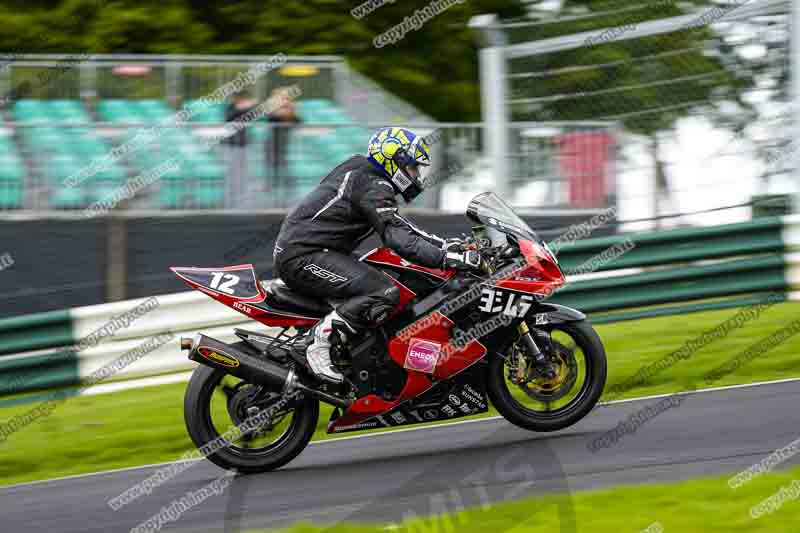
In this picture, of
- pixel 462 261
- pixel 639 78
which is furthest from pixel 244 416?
pixel 639 78

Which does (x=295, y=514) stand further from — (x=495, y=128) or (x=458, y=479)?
(x=495, y=128)

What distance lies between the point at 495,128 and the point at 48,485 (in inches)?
218

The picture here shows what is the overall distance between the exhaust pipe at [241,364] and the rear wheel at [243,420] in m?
0.10

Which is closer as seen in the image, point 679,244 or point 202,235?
point 679,244

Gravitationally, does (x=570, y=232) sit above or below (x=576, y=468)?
above

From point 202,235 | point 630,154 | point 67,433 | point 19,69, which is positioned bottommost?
point 67,433

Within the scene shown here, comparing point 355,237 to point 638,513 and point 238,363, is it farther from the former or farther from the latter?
point 638,513

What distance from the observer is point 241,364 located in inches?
280

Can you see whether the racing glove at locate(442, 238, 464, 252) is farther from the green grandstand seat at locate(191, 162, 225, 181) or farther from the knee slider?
the green grandstand seat at locate(191, 162, 225, 181)

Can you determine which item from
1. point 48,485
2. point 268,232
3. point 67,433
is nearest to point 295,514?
point 48,485

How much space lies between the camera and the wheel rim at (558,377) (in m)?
7.29

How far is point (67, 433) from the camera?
8.94 meters

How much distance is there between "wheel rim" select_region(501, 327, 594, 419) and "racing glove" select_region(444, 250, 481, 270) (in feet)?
1.95

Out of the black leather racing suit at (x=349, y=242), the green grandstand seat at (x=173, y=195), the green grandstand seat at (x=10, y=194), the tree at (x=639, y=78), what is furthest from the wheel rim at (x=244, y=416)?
the green grandstand seat at (x=10, y=194)
